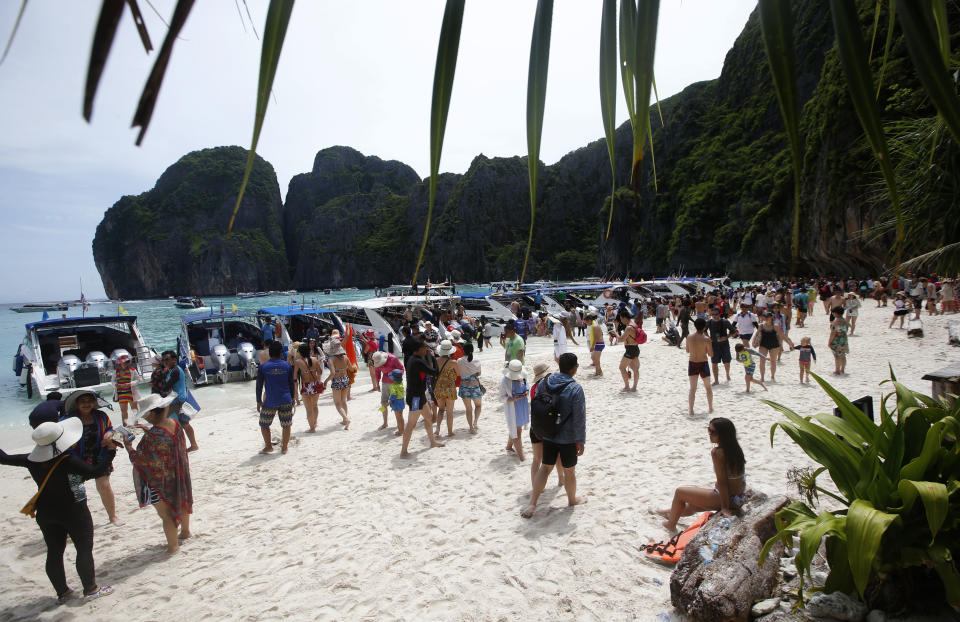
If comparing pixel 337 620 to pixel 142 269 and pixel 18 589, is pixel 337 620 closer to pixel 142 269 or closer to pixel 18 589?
pixel 18 589

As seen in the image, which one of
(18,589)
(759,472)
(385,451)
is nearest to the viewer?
(18,589)

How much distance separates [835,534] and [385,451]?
5.47m

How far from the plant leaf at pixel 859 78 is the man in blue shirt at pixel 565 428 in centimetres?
355

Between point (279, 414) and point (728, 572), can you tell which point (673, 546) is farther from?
point (279, 414)

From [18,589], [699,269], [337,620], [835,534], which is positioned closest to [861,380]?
[835,534]

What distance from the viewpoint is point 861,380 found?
8289 mm

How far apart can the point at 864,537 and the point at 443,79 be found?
8.93 feet

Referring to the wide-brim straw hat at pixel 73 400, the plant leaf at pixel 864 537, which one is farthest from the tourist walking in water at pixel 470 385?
the plant leaf at pixel 864 537

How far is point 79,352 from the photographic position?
49.6ft

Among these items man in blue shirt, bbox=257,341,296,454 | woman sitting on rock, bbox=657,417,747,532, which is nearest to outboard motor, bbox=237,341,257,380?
man in blue shirt, bbox=257,341,296,454

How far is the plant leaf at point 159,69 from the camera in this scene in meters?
0.55

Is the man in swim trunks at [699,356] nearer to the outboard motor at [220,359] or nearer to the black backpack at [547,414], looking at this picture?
the black backpack at [547,414]

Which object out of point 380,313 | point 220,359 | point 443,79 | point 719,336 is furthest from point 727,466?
point 380,313

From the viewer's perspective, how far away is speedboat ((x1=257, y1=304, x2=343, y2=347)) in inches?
594
